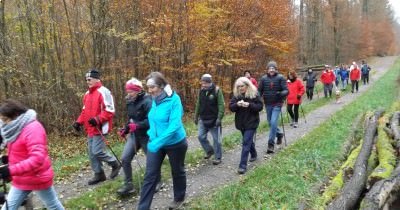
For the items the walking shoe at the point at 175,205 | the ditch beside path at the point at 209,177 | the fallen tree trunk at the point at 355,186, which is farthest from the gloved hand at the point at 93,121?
the fallen tree trunk at the point at 355,186

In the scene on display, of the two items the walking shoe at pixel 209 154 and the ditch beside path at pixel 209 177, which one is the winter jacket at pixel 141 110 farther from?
the walking shoe at pixel 209 154

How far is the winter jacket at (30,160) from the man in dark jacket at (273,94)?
6385 millimetres

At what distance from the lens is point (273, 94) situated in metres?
10.3

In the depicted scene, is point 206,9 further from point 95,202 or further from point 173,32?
point 95,202

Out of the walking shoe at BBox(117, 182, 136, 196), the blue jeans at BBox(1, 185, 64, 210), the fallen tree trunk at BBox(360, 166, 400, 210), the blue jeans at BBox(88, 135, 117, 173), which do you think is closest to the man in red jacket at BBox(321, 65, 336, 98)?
the fallen tree trunk at BBox(360, 166, 400, 210)

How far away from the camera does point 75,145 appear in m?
13.9

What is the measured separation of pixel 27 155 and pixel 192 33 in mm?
15375

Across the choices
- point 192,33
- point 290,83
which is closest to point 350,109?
point 290,83

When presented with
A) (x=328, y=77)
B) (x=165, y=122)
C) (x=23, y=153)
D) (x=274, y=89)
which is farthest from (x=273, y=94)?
(x=328, y=77)

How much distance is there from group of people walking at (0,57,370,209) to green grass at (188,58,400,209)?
23.8 inches

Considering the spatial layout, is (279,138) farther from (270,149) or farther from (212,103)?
(212,103)

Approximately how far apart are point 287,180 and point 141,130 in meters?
2.94

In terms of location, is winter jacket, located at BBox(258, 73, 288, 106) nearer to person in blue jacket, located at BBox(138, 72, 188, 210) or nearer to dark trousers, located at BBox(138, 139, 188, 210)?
dark trousers, located at BBox(138, 139, 188, 210)

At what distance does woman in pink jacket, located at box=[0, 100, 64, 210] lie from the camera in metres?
4.60
